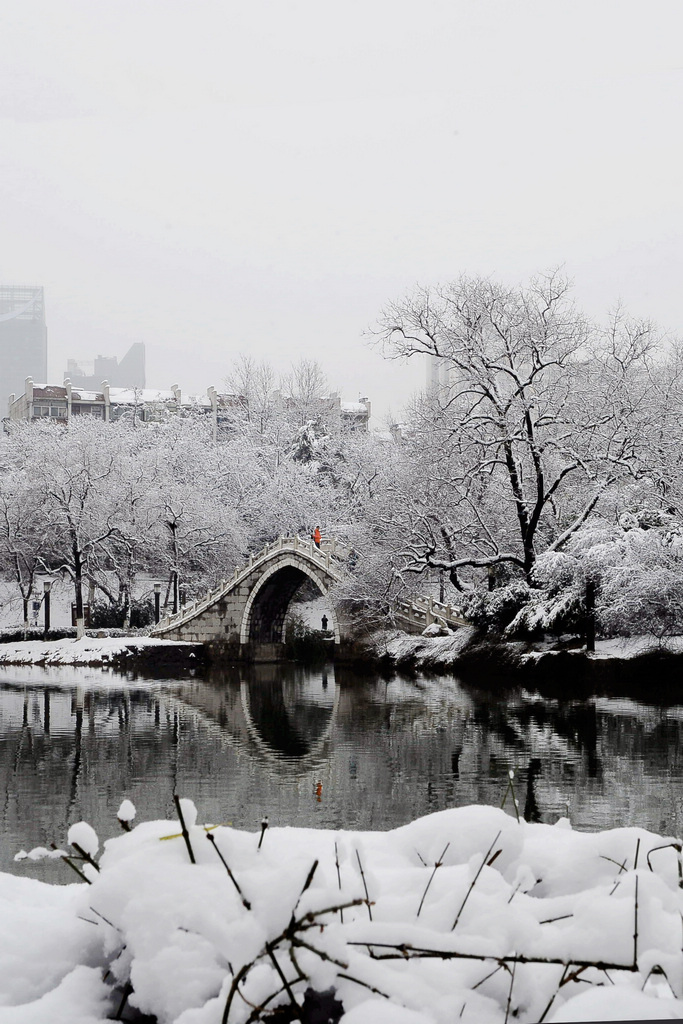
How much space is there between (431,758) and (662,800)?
2594 millimetres

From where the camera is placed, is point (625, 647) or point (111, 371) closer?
point (625, 647)

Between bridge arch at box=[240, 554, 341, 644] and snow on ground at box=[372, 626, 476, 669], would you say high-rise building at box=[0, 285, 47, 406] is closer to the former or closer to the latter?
bridge arch at box=[240, 554, 341, 644]

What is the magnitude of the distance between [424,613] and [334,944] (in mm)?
20118

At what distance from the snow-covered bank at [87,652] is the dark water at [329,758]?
7.12 metres

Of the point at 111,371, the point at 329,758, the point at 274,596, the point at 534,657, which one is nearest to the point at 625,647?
the point at 534,657

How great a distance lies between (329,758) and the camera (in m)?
9.47

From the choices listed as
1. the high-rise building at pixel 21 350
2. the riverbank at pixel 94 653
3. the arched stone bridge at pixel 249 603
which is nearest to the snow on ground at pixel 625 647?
the arched stone bridge at pixel 249 603

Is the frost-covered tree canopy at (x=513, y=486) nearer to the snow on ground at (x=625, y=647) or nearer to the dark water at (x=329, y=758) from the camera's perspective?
the snow on ground at (x=625, y=647)

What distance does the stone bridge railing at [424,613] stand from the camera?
69.8ft

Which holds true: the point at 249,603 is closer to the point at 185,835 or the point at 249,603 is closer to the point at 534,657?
the point at 534,657

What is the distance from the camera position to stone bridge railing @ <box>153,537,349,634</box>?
26033mm

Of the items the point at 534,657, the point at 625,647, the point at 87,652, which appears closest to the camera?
the point at 625,647

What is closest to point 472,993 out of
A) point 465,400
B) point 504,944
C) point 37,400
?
point 504,944

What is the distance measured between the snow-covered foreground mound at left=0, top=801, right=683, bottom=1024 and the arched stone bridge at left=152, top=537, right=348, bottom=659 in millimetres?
24475
